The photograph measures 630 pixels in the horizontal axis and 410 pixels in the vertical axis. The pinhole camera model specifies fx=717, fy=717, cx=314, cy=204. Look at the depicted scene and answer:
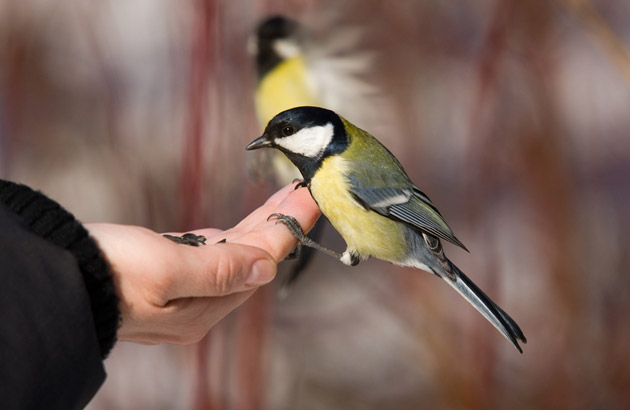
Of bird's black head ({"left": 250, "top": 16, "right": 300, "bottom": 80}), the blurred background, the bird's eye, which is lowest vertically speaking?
the blurred background

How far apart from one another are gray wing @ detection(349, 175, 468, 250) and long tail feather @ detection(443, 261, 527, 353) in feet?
0.31

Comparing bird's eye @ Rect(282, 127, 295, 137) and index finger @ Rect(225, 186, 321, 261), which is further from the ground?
bird's eye @ Rect(282, 127, 295, 137)

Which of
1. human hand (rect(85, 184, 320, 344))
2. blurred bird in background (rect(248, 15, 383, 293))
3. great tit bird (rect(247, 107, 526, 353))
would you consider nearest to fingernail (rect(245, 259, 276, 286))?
human hand (rect(85, 184, 320, 344))

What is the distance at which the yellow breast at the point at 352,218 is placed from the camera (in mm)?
1251

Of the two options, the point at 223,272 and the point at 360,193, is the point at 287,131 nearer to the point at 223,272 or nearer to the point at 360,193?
the point at 360,193

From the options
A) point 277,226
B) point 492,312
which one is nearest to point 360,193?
point 277,226

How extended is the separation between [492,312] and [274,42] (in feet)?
3.34

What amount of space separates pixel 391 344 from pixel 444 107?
0.78m

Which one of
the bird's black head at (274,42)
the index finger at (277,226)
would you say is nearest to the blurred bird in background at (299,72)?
the bird's black head at (274,42)

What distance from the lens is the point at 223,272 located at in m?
0.93

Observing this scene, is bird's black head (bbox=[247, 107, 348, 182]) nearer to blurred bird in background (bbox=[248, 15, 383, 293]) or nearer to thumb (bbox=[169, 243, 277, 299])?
thumb (bbox=[169, 243, 277, 299])

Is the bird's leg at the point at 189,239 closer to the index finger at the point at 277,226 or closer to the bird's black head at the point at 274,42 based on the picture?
the index finger at the point at 277,226

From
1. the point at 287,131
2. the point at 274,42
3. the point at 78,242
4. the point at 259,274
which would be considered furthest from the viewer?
the point at 274,42

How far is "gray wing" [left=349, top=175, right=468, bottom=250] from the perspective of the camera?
4.12 ft
